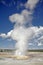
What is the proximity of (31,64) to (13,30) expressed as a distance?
116 inches

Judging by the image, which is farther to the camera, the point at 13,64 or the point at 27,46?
the point at 27,46

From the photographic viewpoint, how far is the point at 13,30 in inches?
393

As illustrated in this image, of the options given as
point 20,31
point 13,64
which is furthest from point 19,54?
point 13,64

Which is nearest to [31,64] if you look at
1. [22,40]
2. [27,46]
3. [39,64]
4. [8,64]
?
[39,64]

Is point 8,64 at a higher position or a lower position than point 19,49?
lower

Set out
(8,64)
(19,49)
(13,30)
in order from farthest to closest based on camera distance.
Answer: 1. (19,49)
2. (13,30)
3. (8,64)

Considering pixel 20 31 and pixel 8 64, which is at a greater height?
pixel 20 31

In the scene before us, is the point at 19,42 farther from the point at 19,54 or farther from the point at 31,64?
the point at 31,64

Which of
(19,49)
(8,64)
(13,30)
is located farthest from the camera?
(19,49)

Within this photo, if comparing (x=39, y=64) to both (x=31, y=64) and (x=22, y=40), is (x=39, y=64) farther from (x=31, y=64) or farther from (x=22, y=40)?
(x=22, y=40)

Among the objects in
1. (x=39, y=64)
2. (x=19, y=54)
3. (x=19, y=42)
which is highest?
(x=19, y=42)

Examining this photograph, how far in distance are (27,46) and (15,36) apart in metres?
0.93

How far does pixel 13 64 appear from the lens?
761 cm

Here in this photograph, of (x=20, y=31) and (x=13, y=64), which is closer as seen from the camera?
(x=13, y=64)
